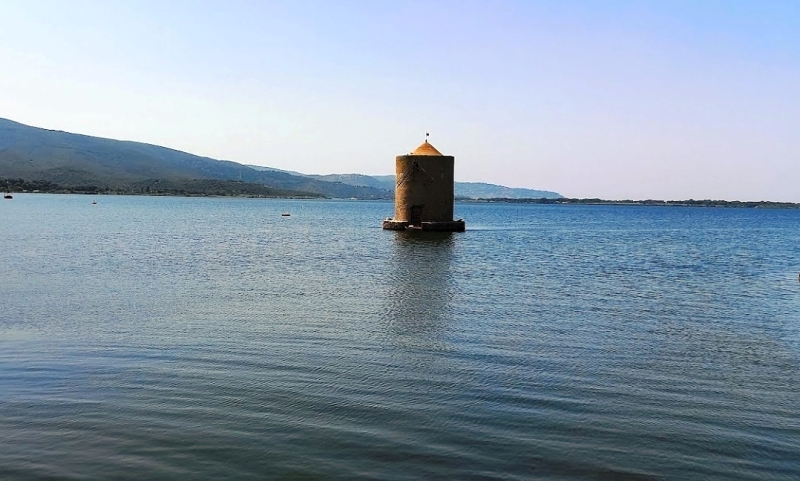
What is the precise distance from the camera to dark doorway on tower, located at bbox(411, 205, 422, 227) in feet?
163

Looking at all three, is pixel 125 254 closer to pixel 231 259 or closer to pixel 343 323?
pixel 231 259

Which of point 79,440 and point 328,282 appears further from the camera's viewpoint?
point 328,282

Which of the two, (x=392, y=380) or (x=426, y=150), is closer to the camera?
(x=392, y=380)

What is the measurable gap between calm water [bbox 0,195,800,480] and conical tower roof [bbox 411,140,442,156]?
2521cm

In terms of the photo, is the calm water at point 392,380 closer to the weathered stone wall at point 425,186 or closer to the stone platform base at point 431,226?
the weathered stone wall at point 425,186

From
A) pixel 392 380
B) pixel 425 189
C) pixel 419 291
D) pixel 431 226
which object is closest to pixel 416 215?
pixel 431 226

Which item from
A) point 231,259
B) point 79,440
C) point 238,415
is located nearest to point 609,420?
point 238,415

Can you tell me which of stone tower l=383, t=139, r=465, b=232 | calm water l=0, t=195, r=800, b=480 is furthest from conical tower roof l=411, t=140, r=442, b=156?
calm water l=0, t=195, r=800, b=480

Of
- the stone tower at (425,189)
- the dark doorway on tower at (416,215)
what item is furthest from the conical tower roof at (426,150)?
the dark doorway on tower at (416,215)

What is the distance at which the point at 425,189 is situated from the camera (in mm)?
48812

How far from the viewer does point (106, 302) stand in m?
19.0

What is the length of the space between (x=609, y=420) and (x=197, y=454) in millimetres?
5177

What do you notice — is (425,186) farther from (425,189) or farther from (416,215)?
(416,215)

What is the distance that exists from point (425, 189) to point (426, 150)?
9.02ft
